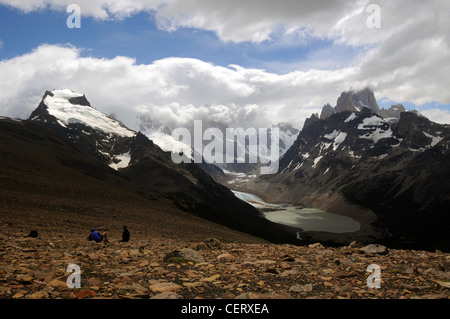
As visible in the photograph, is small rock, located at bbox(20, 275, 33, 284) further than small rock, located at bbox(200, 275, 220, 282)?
No

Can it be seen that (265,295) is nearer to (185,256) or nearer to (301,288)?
(301,288)

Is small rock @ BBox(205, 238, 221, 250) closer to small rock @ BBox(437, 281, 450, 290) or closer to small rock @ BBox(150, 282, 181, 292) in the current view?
small rock @ BBox(150, 282, 181, 292)

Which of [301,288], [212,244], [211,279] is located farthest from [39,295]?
[212,244]

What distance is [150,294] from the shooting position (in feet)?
41.7

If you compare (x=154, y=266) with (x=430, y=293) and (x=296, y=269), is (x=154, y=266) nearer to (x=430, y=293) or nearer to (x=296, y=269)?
(x=296, y=269)

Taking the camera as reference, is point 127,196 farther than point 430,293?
Yes

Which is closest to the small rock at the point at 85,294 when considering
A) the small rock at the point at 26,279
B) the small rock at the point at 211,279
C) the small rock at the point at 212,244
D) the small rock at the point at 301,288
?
the small rock at the point at 26,279

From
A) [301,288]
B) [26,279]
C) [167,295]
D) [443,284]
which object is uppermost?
[26,279]

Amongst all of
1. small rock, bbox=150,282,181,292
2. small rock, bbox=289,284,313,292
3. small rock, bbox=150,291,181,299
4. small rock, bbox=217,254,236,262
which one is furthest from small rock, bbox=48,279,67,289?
small rock, bbox=217,254,236,262

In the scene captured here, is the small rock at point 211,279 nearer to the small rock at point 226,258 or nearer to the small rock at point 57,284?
the small rock at point 226,258
